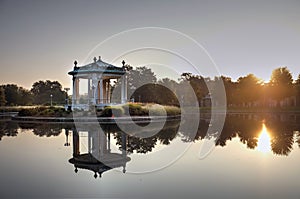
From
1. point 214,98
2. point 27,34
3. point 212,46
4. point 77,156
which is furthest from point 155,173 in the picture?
point 214,98

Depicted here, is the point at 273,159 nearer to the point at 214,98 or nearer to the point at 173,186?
the point at 173,186

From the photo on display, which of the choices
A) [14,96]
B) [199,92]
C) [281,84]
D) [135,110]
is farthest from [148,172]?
[14,96]

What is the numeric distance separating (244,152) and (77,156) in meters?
4.21

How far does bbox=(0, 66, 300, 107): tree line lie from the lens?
1351 inches

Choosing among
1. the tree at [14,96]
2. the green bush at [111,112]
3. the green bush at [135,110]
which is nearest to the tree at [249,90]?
the green bush at [135,110]

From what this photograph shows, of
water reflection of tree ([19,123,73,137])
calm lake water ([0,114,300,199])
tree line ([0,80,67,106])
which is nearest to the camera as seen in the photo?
calm lake water ([0,114,300,199])

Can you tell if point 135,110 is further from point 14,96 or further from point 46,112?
point 14,96

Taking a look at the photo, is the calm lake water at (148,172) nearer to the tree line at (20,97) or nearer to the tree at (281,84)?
the tree line at (20,97)

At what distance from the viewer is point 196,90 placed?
131 ft

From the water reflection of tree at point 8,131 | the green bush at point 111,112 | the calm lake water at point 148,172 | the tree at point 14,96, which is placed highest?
the tree at point 14,96

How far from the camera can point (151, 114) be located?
1988cm

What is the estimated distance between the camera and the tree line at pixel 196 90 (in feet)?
113

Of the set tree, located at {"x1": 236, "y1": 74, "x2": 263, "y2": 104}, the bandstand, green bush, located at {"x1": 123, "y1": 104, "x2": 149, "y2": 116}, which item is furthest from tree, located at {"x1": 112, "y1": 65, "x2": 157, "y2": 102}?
green bush, located at {"x1": 123, "y1": 104, "x2": 149, "y2": 116}

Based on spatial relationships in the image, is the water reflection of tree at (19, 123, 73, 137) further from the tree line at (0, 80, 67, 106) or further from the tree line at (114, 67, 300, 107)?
the tree line at (0, 80, 67, 106)
